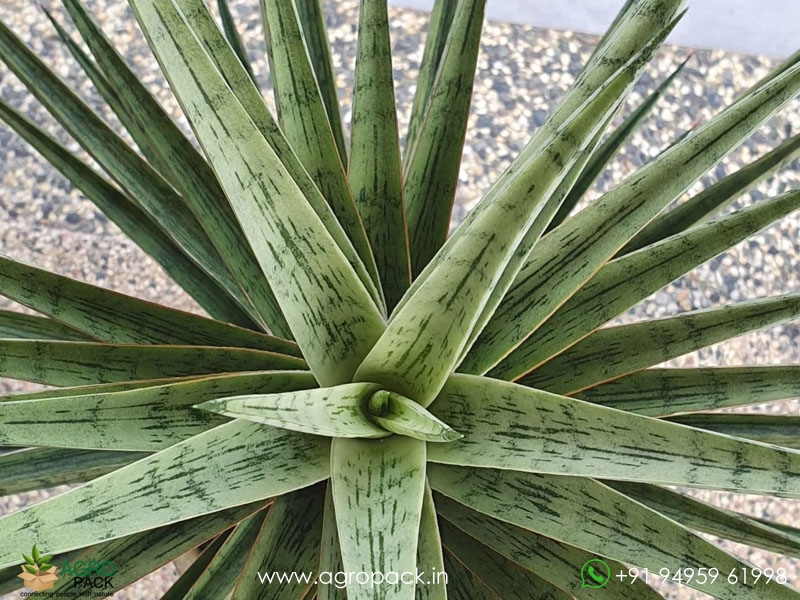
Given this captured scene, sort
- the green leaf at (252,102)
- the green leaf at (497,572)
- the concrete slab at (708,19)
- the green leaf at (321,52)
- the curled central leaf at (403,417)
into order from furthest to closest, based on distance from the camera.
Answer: the concrete slab at (708,19)
the green leaf at (321,52)
the green leaf at (497,572)
the green leaf at (252,102)
the curled central leaf at (403,417)

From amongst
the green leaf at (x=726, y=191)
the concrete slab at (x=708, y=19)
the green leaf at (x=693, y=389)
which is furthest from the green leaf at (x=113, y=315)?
the concrete slab at (x=708, y=19)

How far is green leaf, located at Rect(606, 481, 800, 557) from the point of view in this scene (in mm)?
503

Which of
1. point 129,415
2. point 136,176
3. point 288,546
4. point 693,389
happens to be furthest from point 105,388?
point 693,389

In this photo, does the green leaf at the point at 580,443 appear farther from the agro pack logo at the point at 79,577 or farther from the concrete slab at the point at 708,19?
the concrete slab at the point at 708,19

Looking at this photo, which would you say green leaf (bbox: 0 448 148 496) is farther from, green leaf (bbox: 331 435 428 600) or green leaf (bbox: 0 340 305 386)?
green leaf (bbox: 331 435 428 600)

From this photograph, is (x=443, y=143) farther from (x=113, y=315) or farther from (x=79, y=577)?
(x=79, y=577)

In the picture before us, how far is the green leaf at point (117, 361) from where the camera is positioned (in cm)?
44

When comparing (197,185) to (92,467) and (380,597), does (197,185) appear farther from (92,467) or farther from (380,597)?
(380,597)

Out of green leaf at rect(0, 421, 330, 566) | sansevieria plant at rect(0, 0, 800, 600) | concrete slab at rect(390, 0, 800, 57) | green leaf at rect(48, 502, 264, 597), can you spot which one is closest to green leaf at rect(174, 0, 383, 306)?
sansevieria plant at rect(0, 0, 800, 600)

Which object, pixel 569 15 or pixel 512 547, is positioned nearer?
pixel 512 547

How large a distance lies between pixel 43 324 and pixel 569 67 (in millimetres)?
941

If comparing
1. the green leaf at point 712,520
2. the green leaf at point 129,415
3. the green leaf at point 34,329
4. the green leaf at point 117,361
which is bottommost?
the green leaf at point 712,520

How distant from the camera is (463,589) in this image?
494mm

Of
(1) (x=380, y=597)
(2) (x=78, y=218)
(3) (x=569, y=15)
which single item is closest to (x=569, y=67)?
(3) (x=569, y=15)
